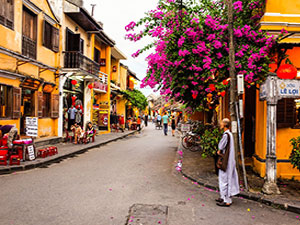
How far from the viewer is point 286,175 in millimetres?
7660

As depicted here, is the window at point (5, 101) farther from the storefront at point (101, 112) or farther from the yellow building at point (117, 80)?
the yellow building at point (117, 80)

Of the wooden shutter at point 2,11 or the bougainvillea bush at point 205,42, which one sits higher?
the wooden shutter at point 2,11

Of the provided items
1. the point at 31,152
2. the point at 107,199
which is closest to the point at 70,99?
the point at 31,152

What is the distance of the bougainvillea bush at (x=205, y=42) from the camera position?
7.47m

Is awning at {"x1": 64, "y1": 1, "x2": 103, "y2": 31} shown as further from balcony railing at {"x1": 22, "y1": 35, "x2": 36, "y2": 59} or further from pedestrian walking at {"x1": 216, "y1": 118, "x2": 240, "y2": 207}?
pedestrian walking at {"x1": 216, "y1": 118, "x2": 240, "y2": 207}

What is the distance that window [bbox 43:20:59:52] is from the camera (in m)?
14.2

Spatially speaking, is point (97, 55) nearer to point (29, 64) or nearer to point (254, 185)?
point (29, 64)

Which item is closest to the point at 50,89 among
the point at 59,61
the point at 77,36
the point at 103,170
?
the point at 59,61

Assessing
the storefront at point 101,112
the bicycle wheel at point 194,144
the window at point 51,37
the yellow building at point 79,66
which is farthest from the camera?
the storefront at point 101,112

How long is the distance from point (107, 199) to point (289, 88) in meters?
4.95

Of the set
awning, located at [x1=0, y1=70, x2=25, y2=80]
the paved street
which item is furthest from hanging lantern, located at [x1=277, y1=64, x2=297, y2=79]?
awning, located at [x1=0, y1=70, x2=25, y2=80]

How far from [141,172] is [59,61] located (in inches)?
400

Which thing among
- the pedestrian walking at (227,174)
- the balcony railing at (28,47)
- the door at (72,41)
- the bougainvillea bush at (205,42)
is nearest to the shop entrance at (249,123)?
the bougainvillea bush at (205,42)

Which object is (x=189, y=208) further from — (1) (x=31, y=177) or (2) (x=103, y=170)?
(1) (x=31, y=177)
